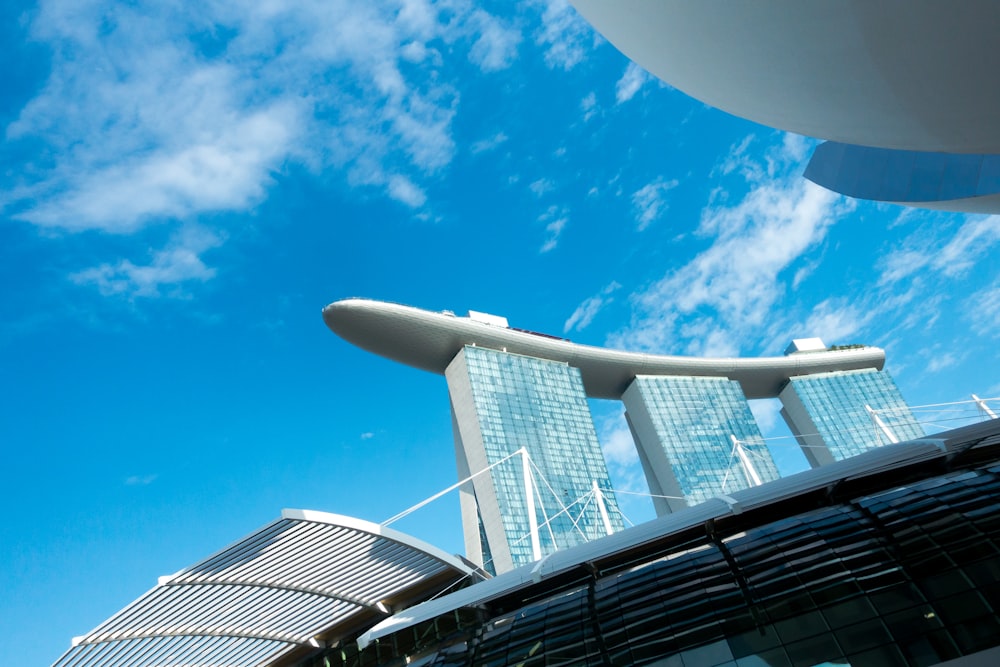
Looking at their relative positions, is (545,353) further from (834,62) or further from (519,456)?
(834,62)

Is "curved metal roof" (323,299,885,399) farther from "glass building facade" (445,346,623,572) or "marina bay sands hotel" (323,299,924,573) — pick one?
"glass building facade" (445,346,623,572)

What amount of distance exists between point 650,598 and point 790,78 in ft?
42.9

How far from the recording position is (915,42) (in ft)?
26.1

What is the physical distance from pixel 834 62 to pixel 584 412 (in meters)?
68.2

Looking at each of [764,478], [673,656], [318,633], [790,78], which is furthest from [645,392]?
[790,78]

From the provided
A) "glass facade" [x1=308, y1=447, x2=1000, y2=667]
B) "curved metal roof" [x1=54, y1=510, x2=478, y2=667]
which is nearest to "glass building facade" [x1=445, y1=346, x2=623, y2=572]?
"curved metal roof" [x1=54, y1=510, x2=478, y2=667]

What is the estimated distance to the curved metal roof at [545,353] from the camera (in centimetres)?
6631

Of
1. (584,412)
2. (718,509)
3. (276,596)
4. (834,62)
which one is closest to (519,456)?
(584,412)

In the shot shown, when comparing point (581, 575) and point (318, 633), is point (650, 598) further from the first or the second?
point (318, 633)

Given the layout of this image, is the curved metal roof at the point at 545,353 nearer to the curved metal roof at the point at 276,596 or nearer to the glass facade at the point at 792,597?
the curved metal roof at the point at 276,596

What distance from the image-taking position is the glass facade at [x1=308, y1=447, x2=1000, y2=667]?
595 inches

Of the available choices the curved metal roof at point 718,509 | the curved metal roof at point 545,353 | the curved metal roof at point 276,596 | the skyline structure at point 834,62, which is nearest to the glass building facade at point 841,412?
the curved metal roof at point 545,353

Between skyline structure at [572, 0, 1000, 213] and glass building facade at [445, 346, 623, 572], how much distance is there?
50929 mm

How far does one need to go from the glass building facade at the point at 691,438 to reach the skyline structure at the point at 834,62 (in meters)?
68.1
